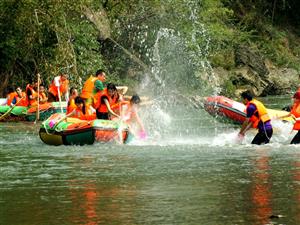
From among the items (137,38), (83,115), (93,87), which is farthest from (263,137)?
(137,38)

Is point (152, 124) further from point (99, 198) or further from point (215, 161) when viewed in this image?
point (99, 198)

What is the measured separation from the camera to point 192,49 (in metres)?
32.4

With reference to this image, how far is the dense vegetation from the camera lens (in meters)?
24.9

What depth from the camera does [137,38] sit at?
31.5 meters

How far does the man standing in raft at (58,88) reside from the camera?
2200cm

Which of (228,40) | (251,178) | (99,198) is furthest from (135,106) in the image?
(228,40)

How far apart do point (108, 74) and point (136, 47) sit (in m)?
3.10

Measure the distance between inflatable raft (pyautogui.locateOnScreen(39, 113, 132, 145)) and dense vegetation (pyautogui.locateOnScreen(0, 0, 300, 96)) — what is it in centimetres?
898

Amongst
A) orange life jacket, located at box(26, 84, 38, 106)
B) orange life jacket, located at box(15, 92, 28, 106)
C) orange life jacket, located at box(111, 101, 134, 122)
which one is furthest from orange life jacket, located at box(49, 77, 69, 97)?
orange life jacket, located at box(111, 101, 134, 122)

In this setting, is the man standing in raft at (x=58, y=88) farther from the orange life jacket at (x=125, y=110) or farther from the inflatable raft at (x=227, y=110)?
the orange life jacket at (x=125, y=110)

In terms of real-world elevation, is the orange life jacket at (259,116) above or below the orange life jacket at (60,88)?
below

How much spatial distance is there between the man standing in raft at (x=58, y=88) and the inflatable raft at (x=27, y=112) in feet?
1.15

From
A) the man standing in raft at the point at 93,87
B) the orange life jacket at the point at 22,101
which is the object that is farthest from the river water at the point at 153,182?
the orange life jacket at the point at 22,101

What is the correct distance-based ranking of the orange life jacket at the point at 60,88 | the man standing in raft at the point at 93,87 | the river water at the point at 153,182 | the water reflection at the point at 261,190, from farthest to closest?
the orange life jacket at the point at 60,88 → the man standing in raft at the point at 93,87 → the river water at the point at 153,182 → the water reflection at the point at 261,190
